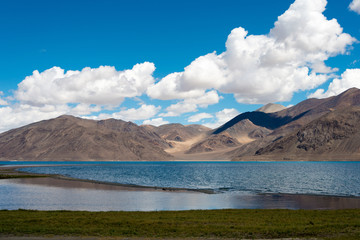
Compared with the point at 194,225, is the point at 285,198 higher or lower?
lower

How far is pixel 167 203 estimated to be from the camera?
55125 millimetres

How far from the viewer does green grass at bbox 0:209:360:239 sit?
1072 inches

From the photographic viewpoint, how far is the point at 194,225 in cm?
3061

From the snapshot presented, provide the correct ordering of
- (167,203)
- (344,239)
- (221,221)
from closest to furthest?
(344,239) → (221,221) → (167,203)

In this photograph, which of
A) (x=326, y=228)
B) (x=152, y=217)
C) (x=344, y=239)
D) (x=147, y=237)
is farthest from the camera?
(x=152, y=217)

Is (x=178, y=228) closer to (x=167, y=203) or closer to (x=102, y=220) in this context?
(x=102, y=220)

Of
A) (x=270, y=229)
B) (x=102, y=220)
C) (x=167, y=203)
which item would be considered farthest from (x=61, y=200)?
(x=270, y=229)

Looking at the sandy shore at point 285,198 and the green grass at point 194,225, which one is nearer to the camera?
the green grass at point 194,225

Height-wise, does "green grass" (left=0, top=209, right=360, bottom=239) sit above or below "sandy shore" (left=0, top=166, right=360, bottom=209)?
above

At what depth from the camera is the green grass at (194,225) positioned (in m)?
27.2

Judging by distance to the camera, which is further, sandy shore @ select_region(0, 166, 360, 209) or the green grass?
sandy shore @ select_region(0, 166, 360, 209)

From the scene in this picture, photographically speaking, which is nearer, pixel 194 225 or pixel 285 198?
pixel 194 225

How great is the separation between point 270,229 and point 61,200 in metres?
40.1

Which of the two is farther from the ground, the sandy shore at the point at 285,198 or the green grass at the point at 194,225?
the green grass at the point at 194,225
